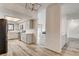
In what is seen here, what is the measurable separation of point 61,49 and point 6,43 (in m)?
1.22

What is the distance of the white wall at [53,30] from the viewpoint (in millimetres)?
2330

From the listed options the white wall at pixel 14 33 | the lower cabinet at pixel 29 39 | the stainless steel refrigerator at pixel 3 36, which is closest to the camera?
the stainless steel refrigerator at pixel 3 36

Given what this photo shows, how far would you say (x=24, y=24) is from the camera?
7.80 feet

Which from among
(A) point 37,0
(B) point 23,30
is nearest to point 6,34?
(B) point 23,30

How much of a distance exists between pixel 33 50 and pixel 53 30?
651 mm

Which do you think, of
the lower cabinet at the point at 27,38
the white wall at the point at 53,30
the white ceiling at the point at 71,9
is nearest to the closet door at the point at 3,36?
the lower cabinet at the point at 27,38

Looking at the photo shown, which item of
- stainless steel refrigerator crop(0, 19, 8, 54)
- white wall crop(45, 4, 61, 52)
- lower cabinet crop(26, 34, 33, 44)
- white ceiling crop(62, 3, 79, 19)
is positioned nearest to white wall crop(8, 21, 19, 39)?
stainless steel refrigerator crop(0, 19, 8, 54)

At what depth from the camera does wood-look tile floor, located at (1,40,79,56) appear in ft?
7.36

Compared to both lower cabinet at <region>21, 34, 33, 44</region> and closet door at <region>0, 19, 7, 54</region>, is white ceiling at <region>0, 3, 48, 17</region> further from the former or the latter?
lower cabinet at <region>21, 34, 33, 44</region>

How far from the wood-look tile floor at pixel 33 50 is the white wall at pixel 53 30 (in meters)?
0.14

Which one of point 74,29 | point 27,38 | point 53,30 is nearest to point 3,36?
Result: point 27,38

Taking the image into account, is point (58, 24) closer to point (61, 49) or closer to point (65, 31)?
point (65, 31)

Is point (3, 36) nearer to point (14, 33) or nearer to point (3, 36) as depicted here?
point (3, 36)

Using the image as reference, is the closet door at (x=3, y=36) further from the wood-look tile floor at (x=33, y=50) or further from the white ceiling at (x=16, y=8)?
the white ceiling at (x=16, y=8)
